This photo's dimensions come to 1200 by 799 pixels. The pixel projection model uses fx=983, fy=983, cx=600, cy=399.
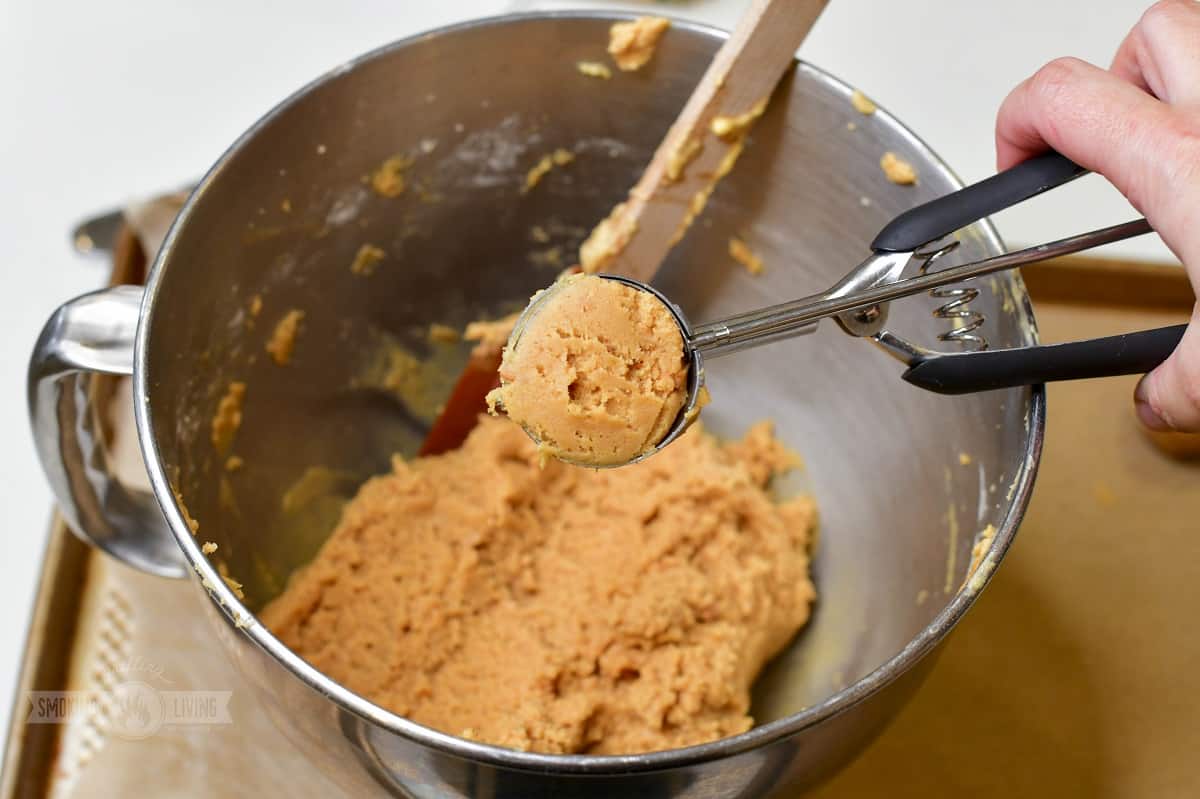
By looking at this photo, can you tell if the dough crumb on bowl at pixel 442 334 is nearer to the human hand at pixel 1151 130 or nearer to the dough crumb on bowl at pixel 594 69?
the dough crumb on bowl at pixel 594 69

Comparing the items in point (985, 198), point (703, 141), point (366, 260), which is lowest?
point (366, 260)

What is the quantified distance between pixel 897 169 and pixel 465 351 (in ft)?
1.58

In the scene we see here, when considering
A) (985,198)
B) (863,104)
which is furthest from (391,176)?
(985,198)

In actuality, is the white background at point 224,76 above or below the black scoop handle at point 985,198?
below

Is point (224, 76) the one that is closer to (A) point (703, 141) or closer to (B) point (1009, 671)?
(A) point (703, 141)

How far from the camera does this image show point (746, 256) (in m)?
0.96

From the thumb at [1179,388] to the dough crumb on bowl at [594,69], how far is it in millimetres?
505

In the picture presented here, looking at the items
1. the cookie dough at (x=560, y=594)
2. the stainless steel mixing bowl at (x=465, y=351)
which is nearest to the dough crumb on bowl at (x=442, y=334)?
the stainless steel mixing bowl at (x=465, y=351)

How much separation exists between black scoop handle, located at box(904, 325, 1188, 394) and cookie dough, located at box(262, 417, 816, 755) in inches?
11.2

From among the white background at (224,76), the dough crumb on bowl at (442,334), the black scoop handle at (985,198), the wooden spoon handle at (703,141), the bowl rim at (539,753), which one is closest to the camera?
the bowl rim at (539,753)

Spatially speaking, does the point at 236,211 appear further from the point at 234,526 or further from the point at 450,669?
the point at 450,669

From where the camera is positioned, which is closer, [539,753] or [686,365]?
[539,753]

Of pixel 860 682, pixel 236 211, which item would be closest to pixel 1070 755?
pixel 860 682
